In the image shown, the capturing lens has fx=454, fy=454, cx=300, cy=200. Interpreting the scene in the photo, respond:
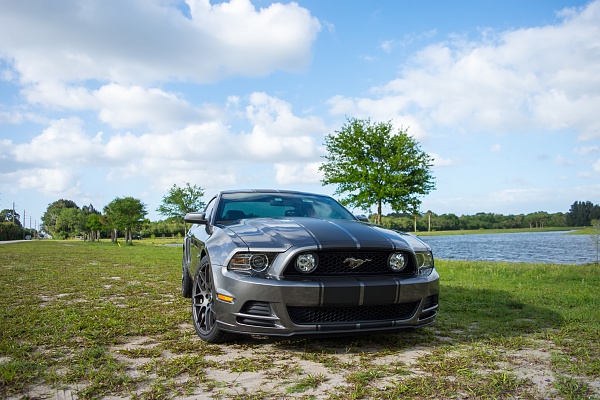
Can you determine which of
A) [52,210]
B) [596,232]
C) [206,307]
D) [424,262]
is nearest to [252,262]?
[206,307]

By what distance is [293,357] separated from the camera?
11.2 ft

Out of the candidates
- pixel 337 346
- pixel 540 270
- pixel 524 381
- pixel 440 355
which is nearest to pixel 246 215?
pixel 337 346

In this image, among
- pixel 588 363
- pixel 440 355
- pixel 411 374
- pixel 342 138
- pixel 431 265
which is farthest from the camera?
pixel 342 138

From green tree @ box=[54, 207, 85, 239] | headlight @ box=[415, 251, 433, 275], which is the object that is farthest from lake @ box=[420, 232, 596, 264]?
green tree @ box=[54, 207, 85, 239]

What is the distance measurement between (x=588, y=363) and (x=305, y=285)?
207cm

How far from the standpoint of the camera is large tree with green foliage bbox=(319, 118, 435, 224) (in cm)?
2347

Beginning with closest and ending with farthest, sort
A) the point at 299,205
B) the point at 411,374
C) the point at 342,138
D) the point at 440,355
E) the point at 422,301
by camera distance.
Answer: the point at 411,374, the point at 440,355, the point at 422,301, the point at 299,205, the point at 342,138

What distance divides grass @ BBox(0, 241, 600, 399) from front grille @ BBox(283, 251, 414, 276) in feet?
2.04

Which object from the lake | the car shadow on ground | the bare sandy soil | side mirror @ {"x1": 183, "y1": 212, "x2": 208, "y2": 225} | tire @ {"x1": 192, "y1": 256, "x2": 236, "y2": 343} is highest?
side mirror @ {"x1": 183, "y1": 212, "x2": 208, "y2": 225}

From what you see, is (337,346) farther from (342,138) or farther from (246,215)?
(342,138)

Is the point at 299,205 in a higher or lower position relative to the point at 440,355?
higher

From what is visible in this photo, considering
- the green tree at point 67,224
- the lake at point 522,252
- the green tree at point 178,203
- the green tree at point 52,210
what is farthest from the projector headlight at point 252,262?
the green tree at point 52,210

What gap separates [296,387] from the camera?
2.68 m

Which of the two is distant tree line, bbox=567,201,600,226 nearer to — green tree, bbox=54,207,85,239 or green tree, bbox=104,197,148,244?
green tree, bbox=104,197,148,244
